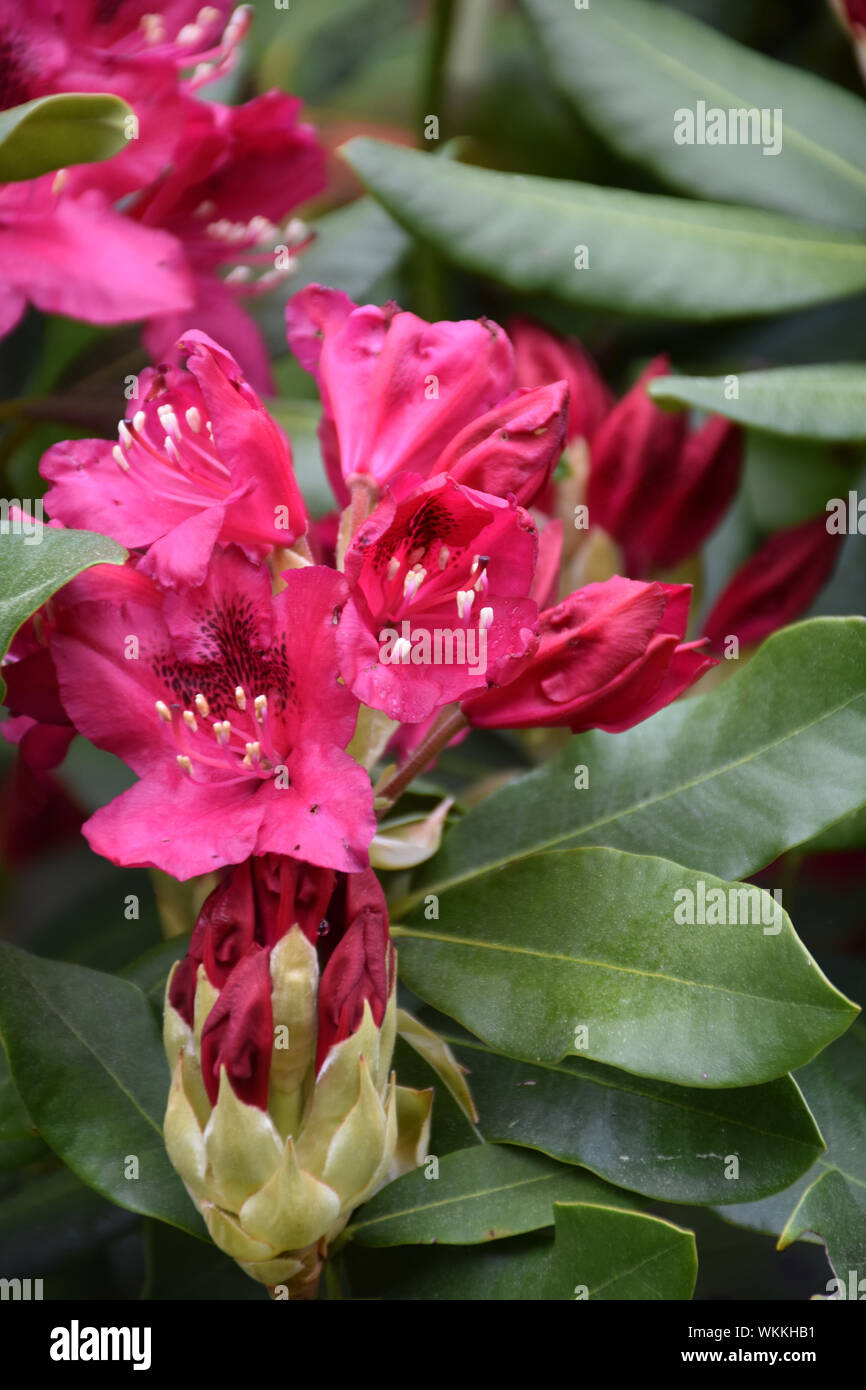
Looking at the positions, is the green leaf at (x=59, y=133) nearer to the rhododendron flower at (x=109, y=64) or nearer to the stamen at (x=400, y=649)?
the rhododendron flower at (x=109, y=64)

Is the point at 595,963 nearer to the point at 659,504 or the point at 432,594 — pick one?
the point at 432,594

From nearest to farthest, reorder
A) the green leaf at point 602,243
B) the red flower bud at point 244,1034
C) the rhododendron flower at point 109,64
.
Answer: the red flower bud at point 244,1034
the rhododendron flower at point 109,64
the green leaf at point 602,243

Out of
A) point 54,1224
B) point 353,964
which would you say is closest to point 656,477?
point 353,964

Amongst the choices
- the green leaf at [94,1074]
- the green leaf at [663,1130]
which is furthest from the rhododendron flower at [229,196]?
the green leaf at [663,1130]

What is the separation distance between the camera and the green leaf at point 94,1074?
670mm

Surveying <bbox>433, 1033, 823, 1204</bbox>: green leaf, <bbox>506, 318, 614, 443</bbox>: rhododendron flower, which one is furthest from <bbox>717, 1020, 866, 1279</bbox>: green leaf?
<bbox>506, 318, 614, 443</bbox>: rhododendron flower

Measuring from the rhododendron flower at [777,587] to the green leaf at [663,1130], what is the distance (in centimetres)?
40

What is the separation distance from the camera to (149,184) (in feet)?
2.82

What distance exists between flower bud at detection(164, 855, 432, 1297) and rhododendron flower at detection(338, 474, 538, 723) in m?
0.10

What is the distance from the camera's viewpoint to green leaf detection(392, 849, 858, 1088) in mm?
600

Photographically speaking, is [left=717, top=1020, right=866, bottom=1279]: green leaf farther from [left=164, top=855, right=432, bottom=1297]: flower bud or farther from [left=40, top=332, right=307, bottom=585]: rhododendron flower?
[left=40, top=332, right=307, bottom=585]: rhododendron flower
